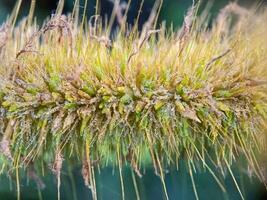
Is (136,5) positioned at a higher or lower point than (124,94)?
higher

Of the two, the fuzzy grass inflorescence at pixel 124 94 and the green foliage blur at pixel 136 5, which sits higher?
the green foliage blur at pixel 136 5

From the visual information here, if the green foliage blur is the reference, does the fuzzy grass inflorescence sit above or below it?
below

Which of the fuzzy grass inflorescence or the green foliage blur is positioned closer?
the fuzzy grass inflorescence

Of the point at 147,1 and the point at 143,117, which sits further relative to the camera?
the point at 147,1

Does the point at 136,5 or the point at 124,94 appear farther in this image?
the point at 136,5

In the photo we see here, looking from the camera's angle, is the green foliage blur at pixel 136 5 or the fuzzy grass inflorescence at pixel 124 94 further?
the green foliage blur at pixel 136 5

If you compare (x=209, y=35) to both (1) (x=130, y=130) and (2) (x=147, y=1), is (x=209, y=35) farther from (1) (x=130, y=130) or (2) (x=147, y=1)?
(2) (x=147, y=1)

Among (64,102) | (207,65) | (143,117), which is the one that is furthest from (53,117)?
(207,65)

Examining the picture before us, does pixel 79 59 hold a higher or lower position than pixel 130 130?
higher
